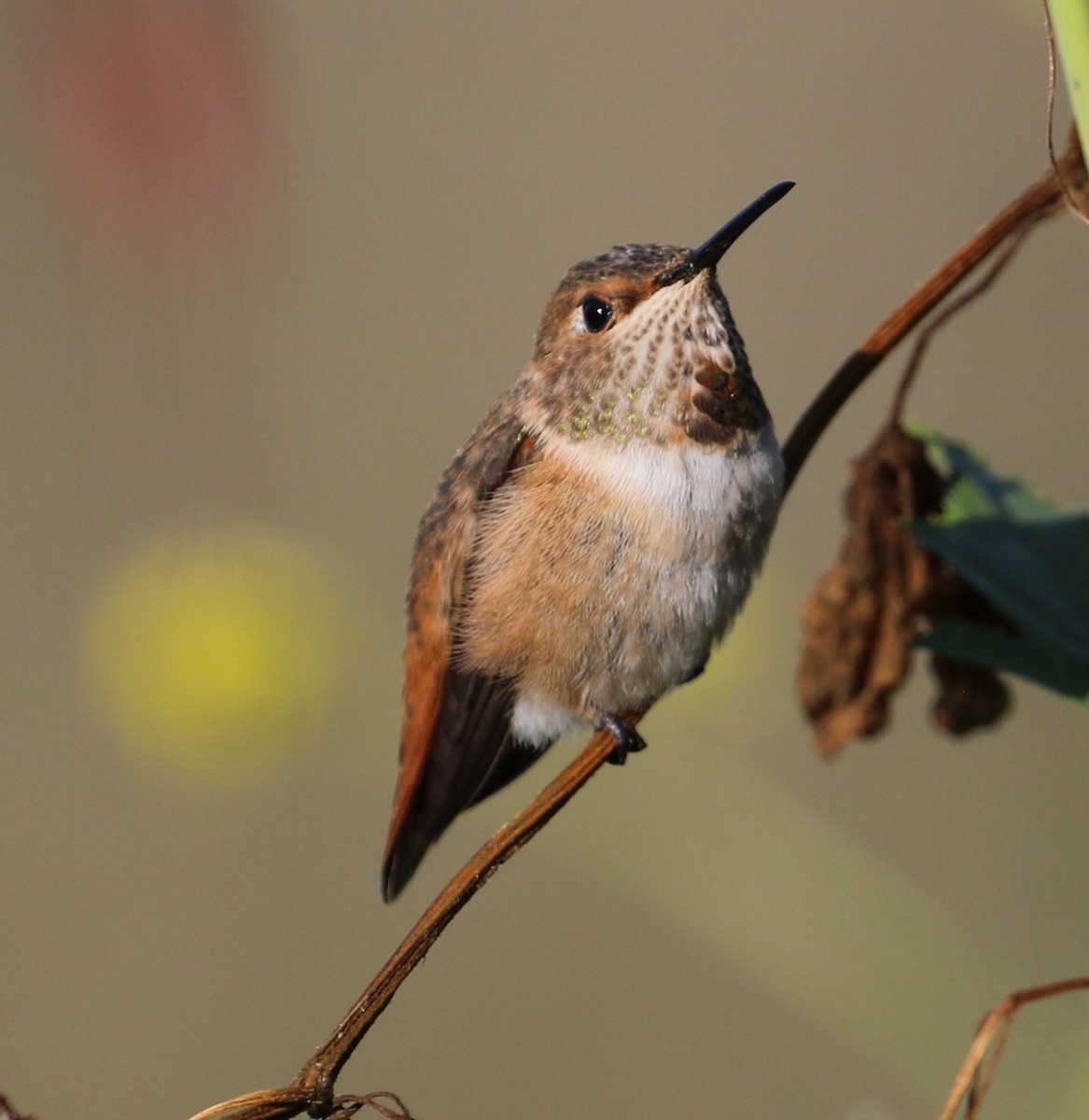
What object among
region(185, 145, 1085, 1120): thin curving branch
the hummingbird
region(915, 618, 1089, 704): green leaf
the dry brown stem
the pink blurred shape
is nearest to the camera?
region(185, 145, 1085, 1120): thin curving branch

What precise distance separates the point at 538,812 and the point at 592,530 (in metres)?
0.67

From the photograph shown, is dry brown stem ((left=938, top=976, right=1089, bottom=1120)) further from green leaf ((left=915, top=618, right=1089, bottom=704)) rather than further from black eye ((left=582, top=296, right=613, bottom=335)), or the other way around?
black eye ((left=582, top=296, right=613, bottom=335))

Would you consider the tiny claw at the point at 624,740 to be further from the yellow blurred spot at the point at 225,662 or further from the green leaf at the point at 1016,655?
the yellow blurred spot at the point at 225,662

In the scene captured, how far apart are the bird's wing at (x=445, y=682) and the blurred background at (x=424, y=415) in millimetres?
1136

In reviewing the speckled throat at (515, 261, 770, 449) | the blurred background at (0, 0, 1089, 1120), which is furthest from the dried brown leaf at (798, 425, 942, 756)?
the blurred background at (0, 0, 1089, 1120)

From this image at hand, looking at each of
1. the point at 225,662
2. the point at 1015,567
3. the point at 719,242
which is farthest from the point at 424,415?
the point at 1015,567

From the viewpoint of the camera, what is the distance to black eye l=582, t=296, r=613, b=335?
2025 millimetres

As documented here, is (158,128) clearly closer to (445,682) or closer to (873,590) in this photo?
A: (445,682)

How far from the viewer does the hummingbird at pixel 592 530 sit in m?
1.95

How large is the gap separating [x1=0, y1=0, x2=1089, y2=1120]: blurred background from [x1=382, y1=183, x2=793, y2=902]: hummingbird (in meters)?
1.17

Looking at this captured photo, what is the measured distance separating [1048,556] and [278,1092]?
3.83ft

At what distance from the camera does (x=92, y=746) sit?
14.3ft

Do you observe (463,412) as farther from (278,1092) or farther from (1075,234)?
(278,1092)

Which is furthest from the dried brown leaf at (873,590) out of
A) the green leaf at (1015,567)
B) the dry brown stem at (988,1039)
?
the dry brown stem at (988,1039)
